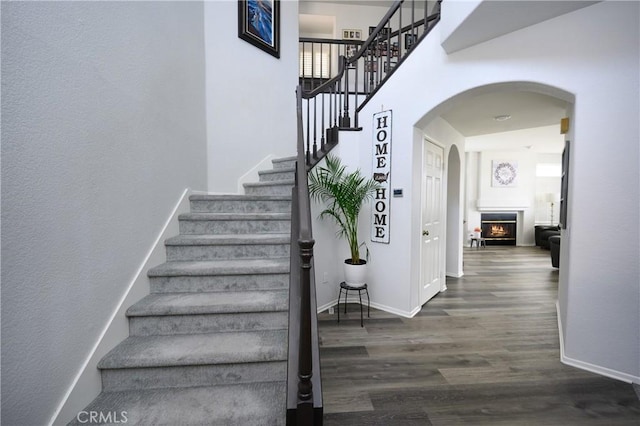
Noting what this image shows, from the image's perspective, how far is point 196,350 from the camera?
167cm

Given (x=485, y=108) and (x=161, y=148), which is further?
(x=485, y=108)

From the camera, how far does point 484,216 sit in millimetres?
8734

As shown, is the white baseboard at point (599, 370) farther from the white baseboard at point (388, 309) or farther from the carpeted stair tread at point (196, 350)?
the carpeted stair tread at point (196, 350)

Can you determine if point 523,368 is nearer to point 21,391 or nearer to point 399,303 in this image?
point 399,303

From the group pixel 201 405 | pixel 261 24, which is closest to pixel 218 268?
pixel 201 405

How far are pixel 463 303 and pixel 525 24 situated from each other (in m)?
3.12

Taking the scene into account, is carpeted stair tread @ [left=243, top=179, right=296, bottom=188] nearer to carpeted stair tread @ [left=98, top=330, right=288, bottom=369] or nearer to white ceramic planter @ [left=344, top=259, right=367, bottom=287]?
white ceramic planter @ [left=344, top=259, right=367, bottom=287]

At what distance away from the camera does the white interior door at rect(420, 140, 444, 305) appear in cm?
373

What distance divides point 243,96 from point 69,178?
2577 mm

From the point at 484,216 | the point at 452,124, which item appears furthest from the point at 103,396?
the point at 484,216

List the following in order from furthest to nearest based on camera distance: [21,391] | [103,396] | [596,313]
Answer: [596,313], [103,396], [21,391]

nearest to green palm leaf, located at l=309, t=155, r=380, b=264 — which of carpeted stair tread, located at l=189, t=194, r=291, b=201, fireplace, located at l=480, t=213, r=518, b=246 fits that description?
carpeted stair tread, located at l=189, t=194, r=291, b=201

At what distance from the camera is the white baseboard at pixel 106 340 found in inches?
54.9

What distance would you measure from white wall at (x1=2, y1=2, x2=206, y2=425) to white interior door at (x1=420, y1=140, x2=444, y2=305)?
299 centimetres
